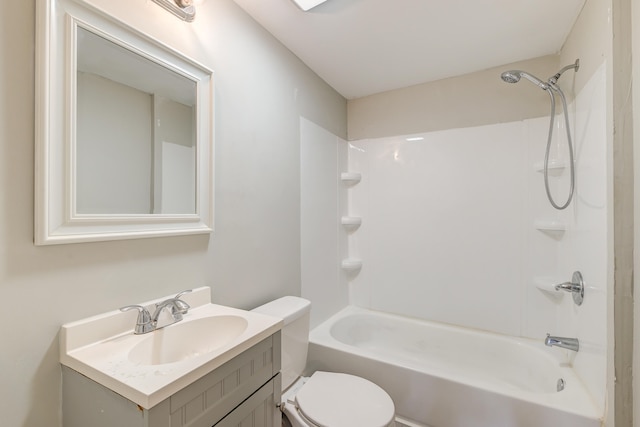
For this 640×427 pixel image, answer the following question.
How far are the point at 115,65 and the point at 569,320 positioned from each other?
2510 mm

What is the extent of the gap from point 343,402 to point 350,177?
1672 millimetres

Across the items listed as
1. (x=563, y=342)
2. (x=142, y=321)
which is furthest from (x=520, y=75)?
(x=142, y=321)

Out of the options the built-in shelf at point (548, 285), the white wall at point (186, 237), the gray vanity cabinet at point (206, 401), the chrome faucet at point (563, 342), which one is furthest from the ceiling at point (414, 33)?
the chrome faucet at point (563, 342)

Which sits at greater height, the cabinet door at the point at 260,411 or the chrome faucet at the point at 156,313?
the chrome faucet at the point at 156,313

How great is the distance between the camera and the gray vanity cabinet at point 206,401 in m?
0.68

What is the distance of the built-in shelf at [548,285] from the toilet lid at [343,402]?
129 cm

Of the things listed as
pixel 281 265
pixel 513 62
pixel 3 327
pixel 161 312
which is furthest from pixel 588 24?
pixel 3 327

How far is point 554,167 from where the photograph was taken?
174 cm

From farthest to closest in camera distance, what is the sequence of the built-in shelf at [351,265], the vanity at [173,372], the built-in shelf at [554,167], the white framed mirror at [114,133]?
the built-in shelf at [351,265]
the built-in shelf at [554,167]
the white framed mirror at [114,133]
the vanity at [173,372]

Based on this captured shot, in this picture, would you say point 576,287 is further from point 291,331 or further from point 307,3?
point 307,3

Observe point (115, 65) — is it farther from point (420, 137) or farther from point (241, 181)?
point (420, 137)

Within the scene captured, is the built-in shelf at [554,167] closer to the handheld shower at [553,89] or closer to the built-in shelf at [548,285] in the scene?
the handheld shower at [553,89]

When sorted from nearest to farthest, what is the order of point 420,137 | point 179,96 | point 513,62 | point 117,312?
1. point 117,312
2. point 179,96
3. point 513,62
4. point 420,137

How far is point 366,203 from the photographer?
8.23 feet
